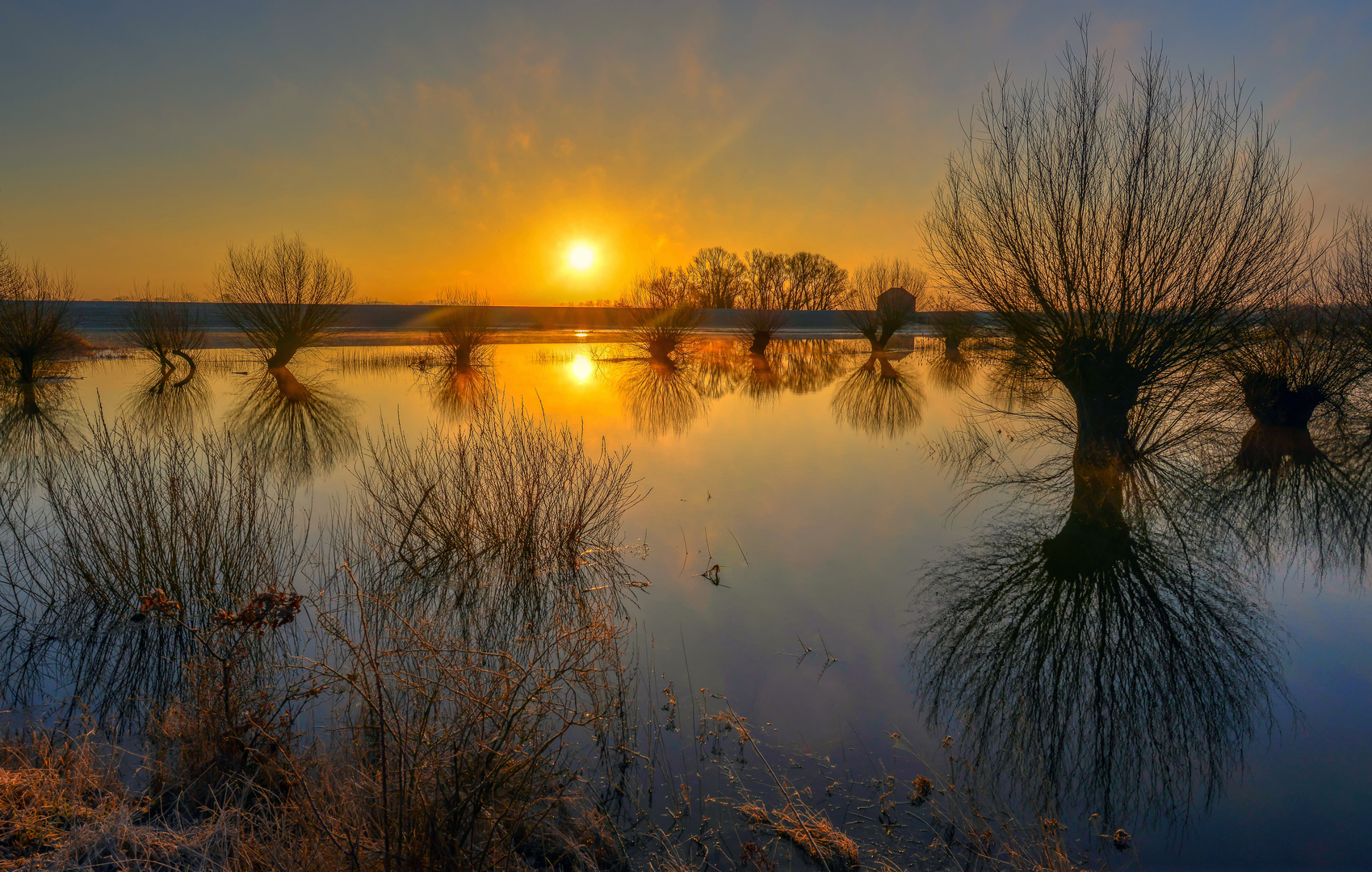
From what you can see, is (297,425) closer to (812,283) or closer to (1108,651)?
(1108,651)

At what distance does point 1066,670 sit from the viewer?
3711mm

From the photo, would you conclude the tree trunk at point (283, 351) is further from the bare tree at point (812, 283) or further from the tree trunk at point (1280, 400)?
the bare tree at point (812, 283)

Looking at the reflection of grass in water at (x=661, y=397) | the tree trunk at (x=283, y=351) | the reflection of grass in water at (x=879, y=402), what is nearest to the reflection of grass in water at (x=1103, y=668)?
the reflection of grass in water at (x=879, y=402)

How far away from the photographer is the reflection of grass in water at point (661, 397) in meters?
11.1

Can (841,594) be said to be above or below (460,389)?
below

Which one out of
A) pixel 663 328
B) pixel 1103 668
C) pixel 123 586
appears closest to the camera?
pixel 1103 668

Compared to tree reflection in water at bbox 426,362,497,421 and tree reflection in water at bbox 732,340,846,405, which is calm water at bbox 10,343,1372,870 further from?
tree reflection in water at bbox 732,340,846,405

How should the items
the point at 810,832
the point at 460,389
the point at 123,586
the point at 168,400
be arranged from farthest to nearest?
the point at 460,389
the point at 168,400
the point at 123,586
the point at 810,832

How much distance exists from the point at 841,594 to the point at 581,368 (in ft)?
52.1

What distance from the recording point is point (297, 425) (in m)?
10.4

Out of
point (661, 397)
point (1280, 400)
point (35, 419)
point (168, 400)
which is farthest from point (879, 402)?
point (35, 419)

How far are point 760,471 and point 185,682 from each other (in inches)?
242

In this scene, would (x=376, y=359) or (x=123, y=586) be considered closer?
(x=123, y=586)

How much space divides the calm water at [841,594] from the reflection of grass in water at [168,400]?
204 millimetres
